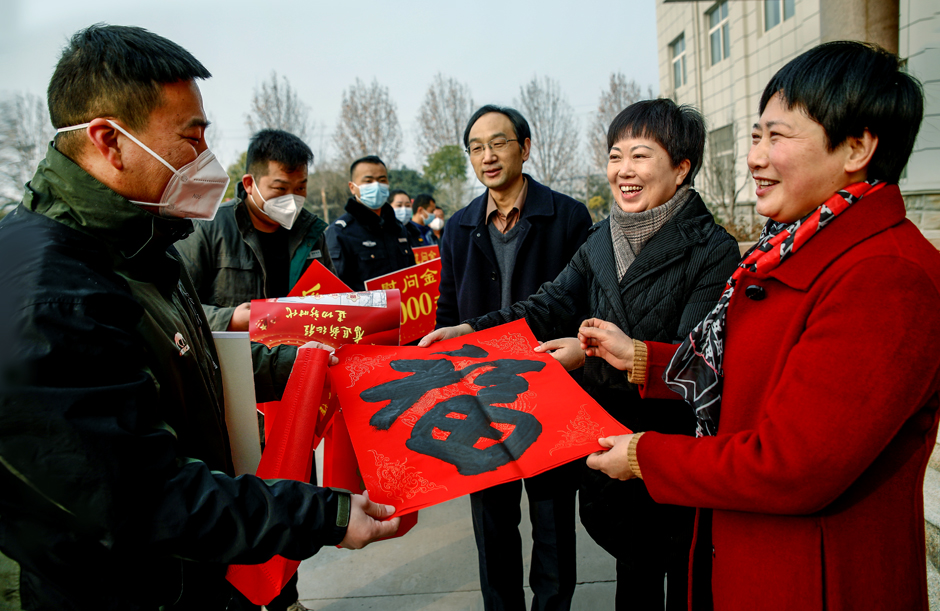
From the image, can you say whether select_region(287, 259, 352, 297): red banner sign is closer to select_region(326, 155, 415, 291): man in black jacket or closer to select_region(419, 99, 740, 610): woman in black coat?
select_region(419, 99, 740, 610): woman in black coat

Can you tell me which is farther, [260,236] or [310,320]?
[260,236]

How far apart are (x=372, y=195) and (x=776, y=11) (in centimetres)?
1342

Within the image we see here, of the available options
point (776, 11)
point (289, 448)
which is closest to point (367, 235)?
point (289, 448)

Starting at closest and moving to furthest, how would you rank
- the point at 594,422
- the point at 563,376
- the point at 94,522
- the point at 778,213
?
the point at 94,522 < the point at 778,213 < the point at 594,422 < the point at 563,376

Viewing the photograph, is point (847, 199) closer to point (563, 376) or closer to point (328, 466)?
point (563, 376)

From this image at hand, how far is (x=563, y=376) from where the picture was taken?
1733 millimetres

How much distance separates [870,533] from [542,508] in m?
1.32

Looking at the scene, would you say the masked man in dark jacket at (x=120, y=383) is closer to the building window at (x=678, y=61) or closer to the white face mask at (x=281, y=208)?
the white face mask at (x=281, y=208)

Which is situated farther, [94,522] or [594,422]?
[594,422]

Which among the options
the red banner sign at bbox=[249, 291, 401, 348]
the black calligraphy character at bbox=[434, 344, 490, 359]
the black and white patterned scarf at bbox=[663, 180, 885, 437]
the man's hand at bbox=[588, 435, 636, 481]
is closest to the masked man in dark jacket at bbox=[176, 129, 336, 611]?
the red banner sign at bbox=[249, 291, 401, 348]

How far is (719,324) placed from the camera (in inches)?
53.7

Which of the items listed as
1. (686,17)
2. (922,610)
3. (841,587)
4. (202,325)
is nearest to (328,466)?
(202,325)

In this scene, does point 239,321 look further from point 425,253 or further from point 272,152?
point 425,253

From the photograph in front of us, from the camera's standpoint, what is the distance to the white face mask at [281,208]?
2.91 metres
